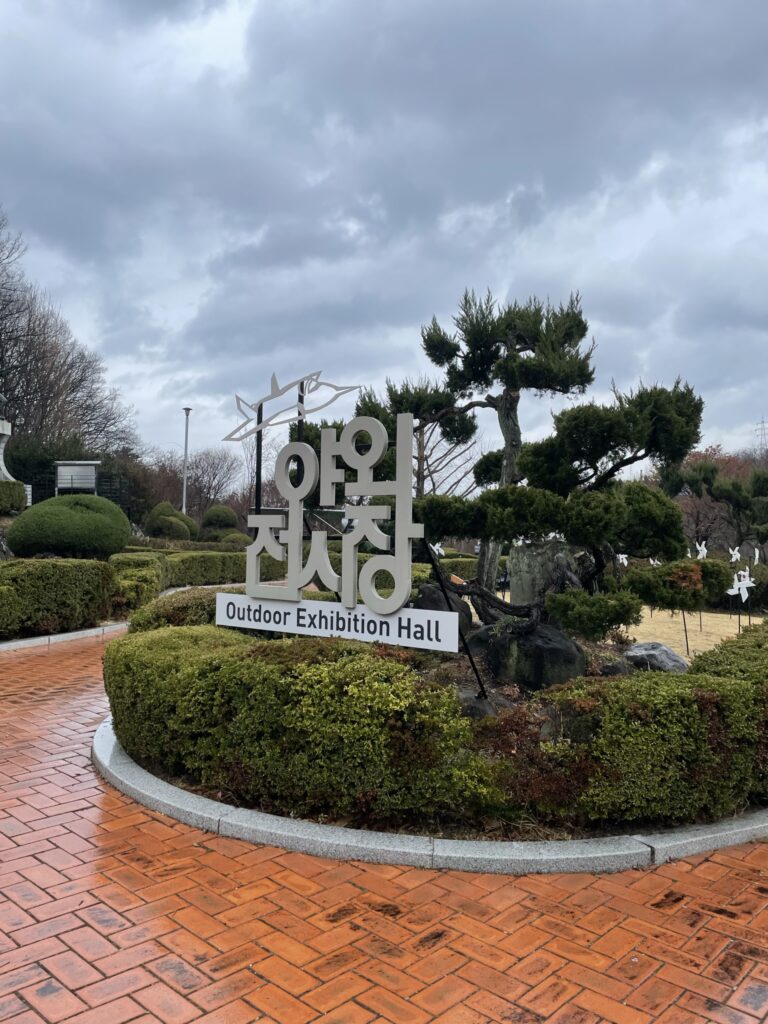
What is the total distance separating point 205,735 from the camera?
4.14 meters

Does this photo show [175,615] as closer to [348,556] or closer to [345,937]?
[348,556]

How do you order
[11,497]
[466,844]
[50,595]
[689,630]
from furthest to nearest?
1. [11,497]
2. [689,630]
3. [50,595]
4. [466,844]

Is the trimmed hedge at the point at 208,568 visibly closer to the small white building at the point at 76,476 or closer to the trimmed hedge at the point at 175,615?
the small white building at the point at 76,476

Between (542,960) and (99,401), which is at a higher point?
(99,401)

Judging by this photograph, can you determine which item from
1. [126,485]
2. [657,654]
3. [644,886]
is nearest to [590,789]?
[644,886]

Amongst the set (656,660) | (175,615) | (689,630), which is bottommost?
(689,630)

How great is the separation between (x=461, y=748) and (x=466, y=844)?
44 centimetres

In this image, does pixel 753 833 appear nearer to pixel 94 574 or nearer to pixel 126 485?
pixel 94 574

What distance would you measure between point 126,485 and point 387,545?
25.7m

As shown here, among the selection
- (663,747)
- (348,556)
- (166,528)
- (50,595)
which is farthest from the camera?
(166,528)

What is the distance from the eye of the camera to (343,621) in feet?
16.3

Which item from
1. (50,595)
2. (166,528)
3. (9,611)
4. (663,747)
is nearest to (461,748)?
(663,747)

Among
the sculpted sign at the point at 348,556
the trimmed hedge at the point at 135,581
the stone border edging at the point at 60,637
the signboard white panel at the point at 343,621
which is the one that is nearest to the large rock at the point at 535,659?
the signboard white panel at the point at 343,621

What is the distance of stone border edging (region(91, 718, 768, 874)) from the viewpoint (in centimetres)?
339
